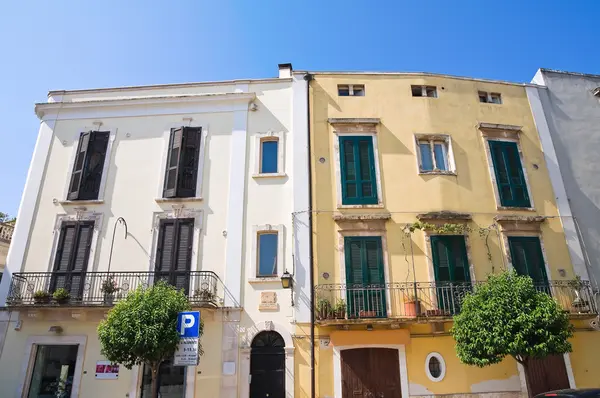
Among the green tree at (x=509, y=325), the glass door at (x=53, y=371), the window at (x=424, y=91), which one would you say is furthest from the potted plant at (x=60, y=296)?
the window at (x=424, y=91)

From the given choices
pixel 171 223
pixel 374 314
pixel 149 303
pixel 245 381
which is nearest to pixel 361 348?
pixel 374 314

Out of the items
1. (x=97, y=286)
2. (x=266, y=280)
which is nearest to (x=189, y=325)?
(x=266, y=280)

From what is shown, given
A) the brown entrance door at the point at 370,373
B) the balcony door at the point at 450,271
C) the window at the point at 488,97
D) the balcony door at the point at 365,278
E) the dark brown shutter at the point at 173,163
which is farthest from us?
the window at the point at 488,97

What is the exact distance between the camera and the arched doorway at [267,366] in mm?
12375

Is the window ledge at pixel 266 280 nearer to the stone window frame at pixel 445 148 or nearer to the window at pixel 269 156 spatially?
the window at pixel 269 156

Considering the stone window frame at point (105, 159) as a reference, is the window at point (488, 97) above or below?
above

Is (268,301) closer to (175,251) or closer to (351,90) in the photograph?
(175,251)

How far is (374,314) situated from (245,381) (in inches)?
169

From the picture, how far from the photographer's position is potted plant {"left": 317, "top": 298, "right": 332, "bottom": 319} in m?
12.6

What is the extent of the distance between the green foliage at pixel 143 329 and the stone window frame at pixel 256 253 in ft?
10.4

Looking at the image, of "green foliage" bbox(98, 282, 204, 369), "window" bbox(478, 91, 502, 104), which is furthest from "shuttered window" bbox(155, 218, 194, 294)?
"window" bbox(478, 91, 502, 104)

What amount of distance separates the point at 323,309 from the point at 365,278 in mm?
1732

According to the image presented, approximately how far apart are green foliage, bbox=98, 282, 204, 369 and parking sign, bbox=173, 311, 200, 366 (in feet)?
5.37

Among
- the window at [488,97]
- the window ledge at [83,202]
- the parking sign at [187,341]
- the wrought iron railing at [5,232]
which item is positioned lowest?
the parking sign at [187,341]
